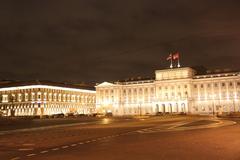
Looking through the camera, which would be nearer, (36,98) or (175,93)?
(36,98)

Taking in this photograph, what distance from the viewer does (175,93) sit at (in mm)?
153125

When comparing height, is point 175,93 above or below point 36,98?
above

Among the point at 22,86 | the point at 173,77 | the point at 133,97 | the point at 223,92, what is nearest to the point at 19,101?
the point at 22,86

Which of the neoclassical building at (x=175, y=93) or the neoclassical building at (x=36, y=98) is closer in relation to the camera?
the neoclassical building at (x=175, y=93)

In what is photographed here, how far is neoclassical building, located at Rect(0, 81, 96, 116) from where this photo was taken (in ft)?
495

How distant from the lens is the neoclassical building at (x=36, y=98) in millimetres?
150875

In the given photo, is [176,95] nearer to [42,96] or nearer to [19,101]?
[42,96]

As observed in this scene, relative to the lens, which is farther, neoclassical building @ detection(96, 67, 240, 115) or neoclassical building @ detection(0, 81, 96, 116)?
neoclassical building @ detection(0, 81, 96, 116)

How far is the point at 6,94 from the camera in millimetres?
159750

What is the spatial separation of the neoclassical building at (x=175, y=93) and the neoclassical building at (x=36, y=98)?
54.4ft

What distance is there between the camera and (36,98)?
496ft

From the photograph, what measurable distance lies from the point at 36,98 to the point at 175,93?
64.0 metres

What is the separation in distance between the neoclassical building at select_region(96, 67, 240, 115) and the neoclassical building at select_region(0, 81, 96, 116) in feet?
54.4

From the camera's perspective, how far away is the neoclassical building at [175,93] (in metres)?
142
